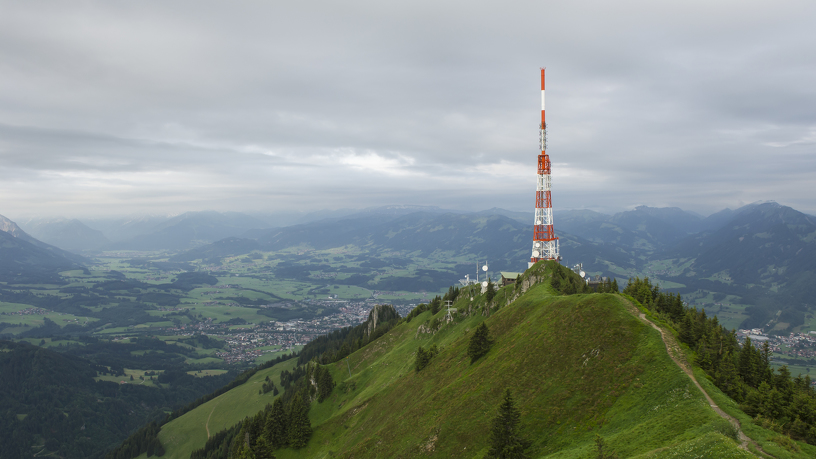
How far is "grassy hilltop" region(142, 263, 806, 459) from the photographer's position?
124 feet

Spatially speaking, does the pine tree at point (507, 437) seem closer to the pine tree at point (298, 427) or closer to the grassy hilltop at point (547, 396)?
the grassy hilltop at point (547, 396)

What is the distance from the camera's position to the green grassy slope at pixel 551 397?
37844 millimetres

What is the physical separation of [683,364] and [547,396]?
16.8 m

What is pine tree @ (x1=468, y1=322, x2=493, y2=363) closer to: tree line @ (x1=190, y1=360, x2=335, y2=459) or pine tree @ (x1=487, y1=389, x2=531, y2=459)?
pine tree @ (x1=487, y1=389, x2=531, y2=459)

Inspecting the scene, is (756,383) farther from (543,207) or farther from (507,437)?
(543,207)

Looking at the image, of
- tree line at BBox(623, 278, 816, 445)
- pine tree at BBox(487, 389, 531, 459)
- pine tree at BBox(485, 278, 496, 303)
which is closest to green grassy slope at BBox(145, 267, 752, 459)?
pine tree at BBox(487, 389, 531, 459)

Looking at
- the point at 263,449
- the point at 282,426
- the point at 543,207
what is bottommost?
the point at 263,449

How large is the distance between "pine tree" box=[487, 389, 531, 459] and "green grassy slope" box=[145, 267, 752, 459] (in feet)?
6.74

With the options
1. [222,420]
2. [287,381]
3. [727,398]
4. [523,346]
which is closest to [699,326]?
[727,398]

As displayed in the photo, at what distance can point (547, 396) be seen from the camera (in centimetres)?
5000

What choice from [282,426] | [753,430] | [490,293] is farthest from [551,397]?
[282,426]

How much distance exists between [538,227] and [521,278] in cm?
1685

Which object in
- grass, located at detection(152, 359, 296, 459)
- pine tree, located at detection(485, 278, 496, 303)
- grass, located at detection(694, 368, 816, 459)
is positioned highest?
grass, located at detection(694, 368, 816, 459)

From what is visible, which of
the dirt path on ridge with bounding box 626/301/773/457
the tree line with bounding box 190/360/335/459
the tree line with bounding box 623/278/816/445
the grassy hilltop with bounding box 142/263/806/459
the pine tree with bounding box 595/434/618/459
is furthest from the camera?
the tree line with bounding box 190/360/335/459
